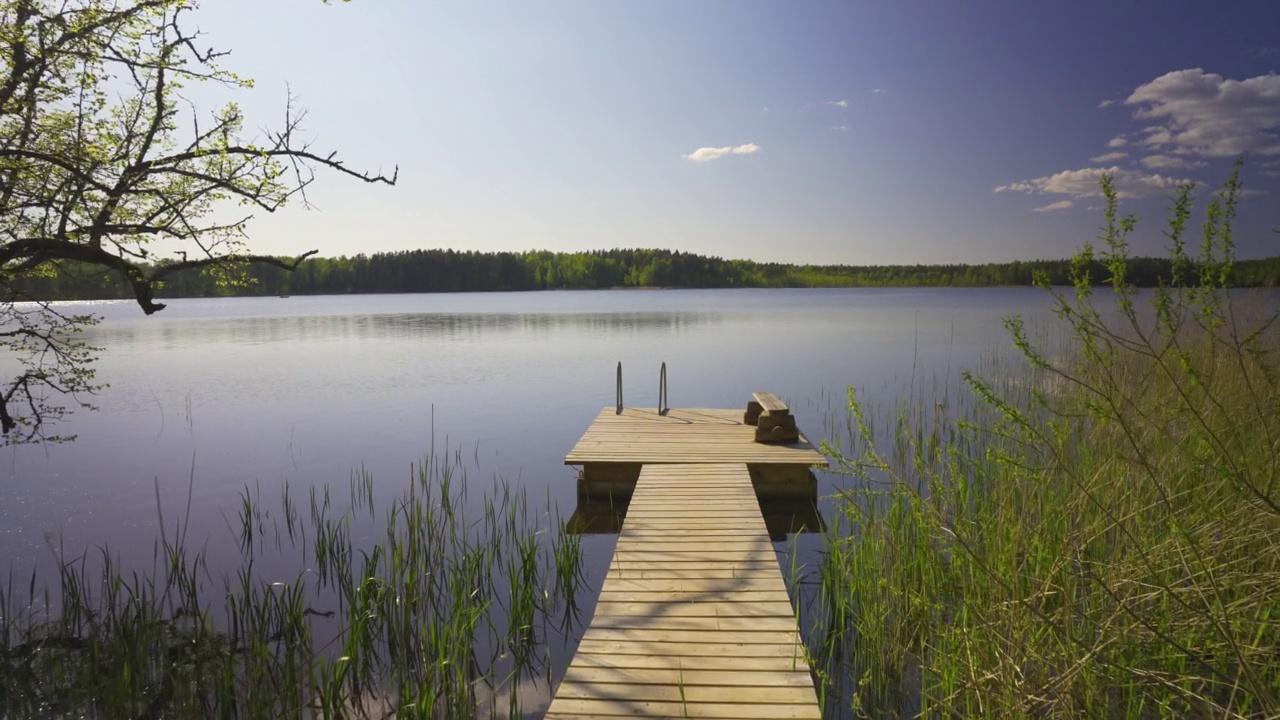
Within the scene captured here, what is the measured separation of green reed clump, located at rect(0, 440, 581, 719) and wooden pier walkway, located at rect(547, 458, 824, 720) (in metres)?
0.52

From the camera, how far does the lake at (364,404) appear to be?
9234mm

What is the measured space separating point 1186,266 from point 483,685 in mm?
4470

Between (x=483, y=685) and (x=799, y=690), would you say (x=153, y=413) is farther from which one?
(x=799, y=690)

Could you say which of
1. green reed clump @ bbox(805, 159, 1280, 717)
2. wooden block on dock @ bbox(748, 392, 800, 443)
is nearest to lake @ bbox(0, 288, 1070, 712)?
wooden block on dock @ bbox(748, 392, 800, 443)

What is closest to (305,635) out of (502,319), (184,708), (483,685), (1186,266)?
(184,708)

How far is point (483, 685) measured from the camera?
15.4 feet

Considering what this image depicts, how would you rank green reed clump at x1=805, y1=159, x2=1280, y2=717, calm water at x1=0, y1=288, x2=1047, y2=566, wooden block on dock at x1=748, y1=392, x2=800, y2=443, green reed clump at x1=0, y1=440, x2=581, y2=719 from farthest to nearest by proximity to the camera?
calm water at x1=0, y1=288, x2=1047, y2=566, wooden block on dock at x1=748, y1=392, x2=800, y2=443, green reed clump at x1=0, y1=440, x2=581, y2=719, green reed clump at x1=805, y1=159, x2=1280, y2=717

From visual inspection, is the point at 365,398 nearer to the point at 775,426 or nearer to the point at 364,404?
the point at 364,404

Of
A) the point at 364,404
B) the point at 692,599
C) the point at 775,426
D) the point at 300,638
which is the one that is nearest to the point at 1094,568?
the point at 692,599

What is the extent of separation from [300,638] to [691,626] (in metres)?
2.27

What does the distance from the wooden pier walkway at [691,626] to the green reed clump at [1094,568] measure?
0.41m

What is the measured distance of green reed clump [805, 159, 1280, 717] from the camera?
7.86ft

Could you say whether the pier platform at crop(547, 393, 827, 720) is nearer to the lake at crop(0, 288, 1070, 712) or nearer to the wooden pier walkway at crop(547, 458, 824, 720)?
the wooden pier walkway at crop(547, 458, 824, 720)

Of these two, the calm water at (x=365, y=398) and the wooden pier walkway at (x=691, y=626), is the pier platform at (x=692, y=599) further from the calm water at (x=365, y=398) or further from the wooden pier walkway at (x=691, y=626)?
the calm water at (x=365, y=398)
